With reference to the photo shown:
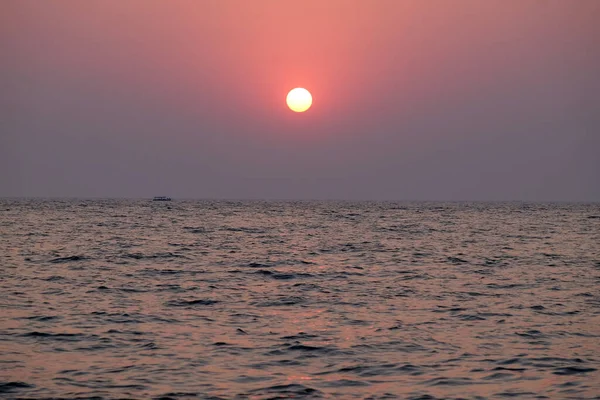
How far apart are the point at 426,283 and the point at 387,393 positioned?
18.0m

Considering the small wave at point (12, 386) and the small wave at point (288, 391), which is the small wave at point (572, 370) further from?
the small wave at point (12, 386)

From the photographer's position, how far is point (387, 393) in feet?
50.3

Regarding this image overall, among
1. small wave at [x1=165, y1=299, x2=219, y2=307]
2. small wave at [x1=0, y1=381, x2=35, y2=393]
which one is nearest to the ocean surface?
small wave at [x1=0, y1=381, x2=35, y2=393]

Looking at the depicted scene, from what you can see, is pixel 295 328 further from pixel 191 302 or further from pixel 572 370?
pixel 572 370

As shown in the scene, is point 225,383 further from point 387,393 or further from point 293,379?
point 387,393

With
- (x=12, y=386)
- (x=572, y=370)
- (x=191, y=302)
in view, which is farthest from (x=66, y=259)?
(x=572, y=370)

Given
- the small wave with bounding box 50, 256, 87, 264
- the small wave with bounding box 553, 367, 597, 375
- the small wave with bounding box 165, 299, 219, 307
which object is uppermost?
the small wave with bounding box 50, 256, 87, 264

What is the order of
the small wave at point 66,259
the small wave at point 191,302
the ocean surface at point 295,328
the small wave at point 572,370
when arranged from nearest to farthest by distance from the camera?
1. the ocean surface at point 295,328
2. the small wave at point 572,370
3. the small wave at point 191,302
4. the small wave at point 66,259

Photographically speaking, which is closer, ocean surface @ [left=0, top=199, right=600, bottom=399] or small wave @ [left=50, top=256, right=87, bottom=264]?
ocean surface @ [left=0, top=199, right=600, bottom=399]

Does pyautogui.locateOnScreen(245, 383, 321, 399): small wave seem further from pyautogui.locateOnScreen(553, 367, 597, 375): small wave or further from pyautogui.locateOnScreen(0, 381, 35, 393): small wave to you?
pyautogui.locateOnScreen(553, 367, 597, 375): small wave

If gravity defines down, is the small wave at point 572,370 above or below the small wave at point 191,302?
below

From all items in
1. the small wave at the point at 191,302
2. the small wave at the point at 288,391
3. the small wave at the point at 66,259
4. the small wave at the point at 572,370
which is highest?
the small wave at the point at 66,259

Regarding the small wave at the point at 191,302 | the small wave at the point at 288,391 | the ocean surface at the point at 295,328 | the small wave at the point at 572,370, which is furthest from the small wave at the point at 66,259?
the small wave at the point at 572,370

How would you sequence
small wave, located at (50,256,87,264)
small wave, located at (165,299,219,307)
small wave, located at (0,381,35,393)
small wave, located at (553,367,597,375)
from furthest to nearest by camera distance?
small wave, located at (50,256,87,264), small wave, located at (165,299,219,307), small wave, located at (553,367,597,375), small wave, located at (0,381,35,393)
